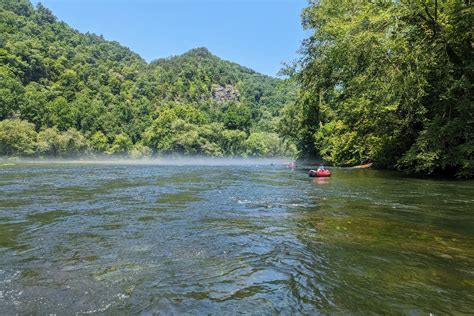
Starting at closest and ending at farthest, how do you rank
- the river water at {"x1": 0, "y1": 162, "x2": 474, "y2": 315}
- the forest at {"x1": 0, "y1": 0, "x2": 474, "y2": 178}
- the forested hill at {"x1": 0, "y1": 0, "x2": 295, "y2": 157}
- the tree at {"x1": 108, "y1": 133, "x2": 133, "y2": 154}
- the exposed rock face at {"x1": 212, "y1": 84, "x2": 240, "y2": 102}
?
1. the river water at {"x1": 0, "y1": 162, "x2": 474, "y2": 315}
2. the forest at {"x1": 0, "y1": 0, "x2": 474, "y2": 178}
3. the forested hill at {"x1": 0, "y1": 0, "x2": 295, "y2": 157}
4. the tree at {"x1": 108, "y1": 133, "x2": 133, "y2": 154}
5. the exposed rock face at {"x1": 212, "y1": 84, "x2": 240, "y2": 102}

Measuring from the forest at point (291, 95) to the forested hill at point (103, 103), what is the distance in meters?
0.42

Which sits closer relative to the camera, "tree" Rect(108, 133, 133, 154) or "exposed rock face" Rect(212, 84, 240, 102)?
"tree" Rect(108, 133, 133, 154)

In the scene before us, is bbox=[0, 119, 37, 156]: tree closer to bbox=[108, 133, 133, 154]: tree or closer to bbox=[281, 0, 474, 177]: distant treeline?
bbox=[108, 133, 133, 154]: tree

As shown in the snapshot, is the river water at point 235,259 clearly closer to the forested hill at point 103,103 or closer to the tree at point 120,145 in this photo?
the forested hill at point 103,103

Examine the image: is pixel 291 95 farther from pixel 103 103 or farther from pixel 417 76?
pixel 103 103

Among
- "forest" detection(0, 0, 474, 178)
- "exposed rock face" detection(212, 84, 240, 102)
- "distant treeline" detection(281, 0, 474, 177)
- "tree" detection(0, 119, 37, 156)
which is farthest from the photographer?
"exposed rock face" detection(212, 84, 240, 102)

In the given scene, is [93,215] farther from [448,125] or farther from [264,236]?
[448,125]

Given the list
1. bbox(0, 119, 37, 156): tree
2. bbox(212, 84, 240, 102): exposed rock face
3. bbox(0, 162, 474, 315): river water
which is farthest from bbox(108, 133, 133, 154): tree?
bbox(0, 162, 474, 315): river water

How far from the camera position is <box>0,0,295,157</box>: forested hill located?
8769cm

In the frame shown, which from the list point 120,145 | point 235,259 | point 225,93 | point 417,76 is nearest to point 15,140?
point 120,145

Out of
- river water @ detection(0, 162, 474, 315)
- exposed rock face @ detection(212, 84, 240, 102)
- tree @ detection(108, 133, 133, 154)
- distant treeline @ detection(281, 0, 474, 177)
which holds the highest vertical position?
exposed rock face @ detection(212, 84, 240, 102)

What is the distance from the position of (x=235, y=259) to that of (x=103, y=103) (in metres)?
124

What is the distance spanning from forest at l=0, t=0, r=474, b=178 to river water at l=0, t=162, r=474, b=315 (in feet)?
39.0

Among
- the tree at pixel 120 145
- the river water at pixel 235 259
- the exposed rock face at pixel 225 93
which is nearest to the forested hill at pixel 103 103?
the tree at pixel 120 145
